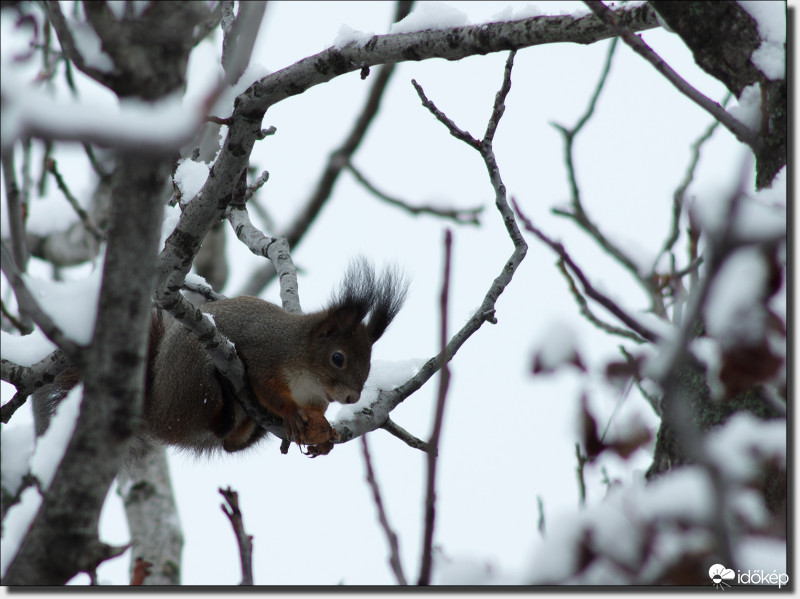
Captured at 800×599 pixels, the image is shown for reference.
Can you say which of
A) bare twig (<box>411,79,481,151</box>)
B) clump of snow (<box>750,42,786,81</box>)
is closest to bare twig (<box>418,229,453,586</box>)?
clump of snow (<box>750,42,786,81</box>)

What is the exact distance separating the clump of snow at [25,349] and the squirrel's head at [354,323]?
0.92m

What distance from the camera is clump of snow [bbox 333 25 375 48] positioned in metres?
1.71

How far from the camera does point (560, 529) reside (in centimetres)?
121

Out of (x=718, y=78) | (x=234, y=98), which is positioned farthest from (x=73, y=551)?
(x=718, y=78)

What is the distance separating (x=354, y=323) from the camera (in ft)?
9.75

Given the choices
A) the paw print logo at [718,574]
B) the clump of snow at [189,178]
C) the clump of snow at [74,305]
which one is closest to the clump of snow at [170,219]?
→ the clump of snow at [189,178]

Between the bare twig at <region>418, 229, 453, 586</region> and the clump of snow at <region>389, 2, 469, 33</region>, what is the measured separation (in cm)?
101

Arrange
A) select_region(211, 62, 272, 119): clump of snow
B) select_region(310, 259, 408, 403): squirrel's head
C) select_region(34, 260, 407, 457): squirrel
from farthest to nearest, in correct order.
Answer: select_region(310, 259, 408, 403): squirrel's head < select_region(34, 260, 407, 457): squirrel < select_region(211, 62, 272, 119): clump of snow

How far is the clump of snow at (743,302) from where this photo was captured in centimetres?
110

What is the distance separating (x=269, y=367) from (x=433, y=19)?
4.33ft

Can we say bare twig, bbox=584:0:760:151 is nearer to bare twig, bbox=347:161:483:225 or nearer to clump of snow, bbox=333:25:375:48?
clump of snow, bbox=333:25:375:48

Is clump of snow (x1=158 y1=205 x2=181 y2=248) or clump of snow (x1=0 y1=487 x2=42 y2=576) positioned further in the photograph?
clump of snow (x1=158 y1=205 x2=181 y2=248)

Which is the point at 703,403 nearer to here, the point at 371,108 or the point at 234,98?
the point at 234,98

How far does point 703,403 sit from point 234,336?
1.52 m
